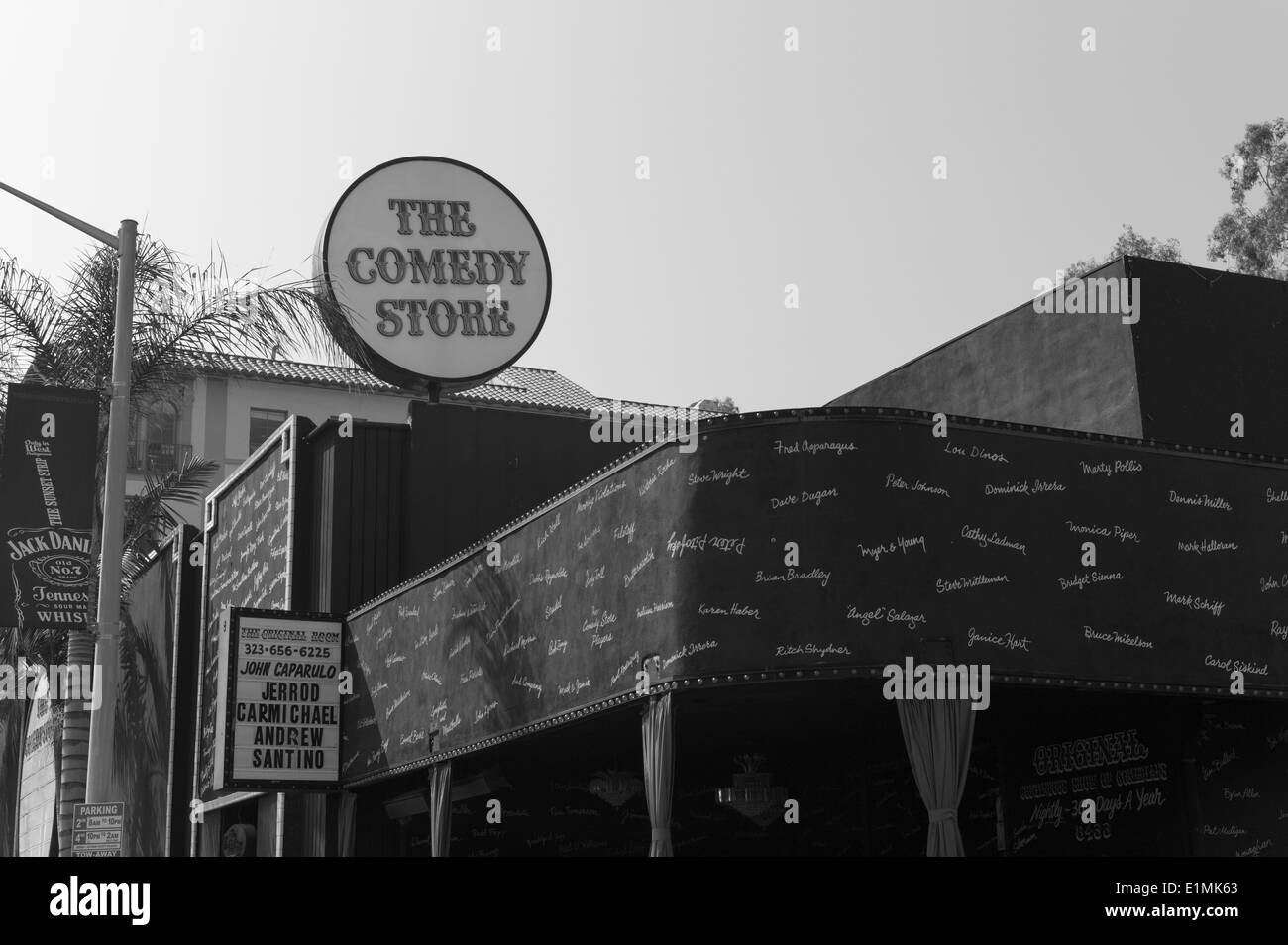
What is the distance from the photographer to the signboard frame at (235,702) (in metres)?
20.2

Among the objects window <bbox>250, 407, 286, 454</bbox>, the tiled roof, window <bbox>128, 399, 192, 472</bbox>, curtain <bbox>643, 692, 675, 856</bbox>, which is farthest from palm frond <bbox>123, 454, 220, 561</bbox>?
window <bbox>250, 407, 286, 454</bbox>

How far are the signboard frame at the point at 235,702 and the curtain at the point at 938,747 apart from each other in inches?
403

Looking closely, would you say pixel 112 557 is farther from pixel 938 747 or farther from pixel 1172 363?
pixel 1172 363

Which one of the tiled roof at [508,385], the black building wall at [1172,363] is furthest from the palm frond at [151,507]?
the tiled roof at [508,385]

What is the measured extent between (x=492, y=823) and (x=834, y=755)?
4.79 meters

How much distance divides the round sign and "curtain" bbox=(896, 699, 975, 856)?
1141 cm

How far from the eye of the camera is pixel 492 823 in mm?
20719

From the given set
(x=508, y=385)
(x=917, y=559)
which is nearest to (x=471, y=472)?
(x=917, y=559)

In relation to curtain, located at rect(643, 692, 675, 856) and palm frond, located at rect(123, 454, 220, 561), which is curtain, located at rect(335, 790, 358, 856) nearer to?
curtain, located at rect(643, 692, 675, 856)

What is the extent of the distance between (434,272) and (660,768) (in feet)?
37.7

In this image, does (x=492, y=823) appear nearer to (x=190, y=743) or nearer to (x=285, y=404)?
(x=190, y=743)

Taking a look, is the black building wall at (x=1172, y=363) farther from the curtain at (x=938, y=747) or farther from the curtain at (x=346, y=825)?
the curtain at (x=346, y=825)
